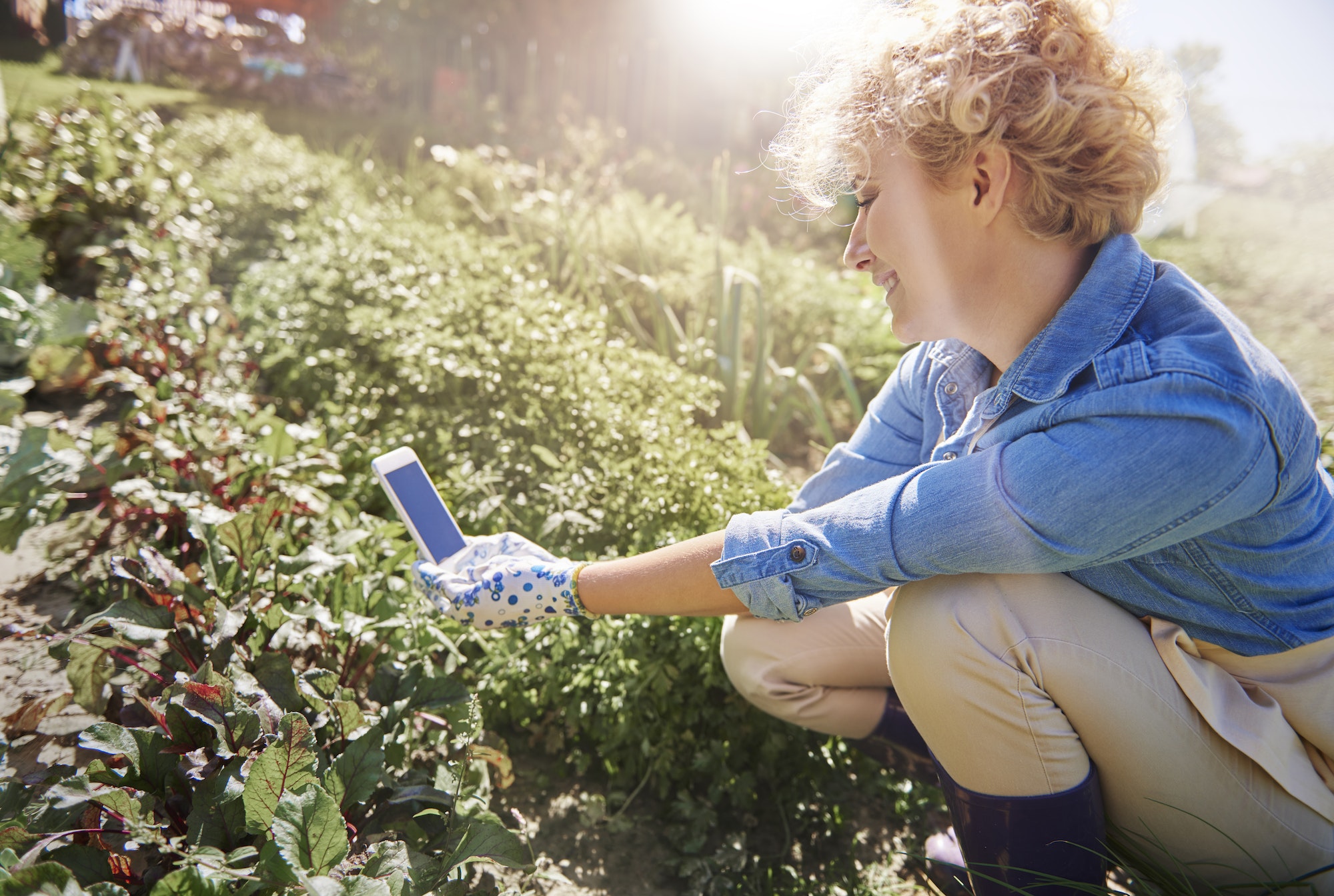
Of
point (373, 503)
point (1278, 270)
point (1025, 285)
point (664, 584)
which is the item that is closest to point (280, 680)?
point (664, 584)

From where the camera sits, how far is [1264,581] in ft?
3.88

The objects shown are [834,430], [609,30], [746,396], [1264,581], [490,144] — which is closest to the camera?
[1264,581]

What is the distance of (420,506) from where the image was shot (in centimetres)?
165

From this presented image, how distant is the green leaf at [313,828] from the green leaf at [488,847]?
221 millimetres

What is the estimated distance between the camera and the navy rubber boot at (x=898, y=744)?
64.7 inches

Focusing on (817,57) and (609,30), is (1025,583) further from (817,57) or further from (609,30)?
(609,30)

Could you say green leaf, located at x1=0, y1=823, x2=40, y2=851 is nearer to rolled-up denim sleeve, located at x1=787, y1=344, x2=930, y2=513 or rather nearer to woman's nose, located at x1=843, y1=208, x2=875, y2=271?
rolled-up denim sleeve, located at x1=787, y1=344, x2=930, y2=513

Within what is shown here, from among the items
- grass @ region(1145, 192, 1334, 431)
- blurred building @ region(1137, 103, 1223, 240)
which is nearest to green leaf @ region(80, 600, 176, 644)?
grass @ region(1145, 192, 1334, 431)

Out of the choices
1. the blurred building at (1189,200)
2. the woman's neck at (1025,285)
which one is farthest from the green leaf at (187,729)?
the blurred building at (1189,200)

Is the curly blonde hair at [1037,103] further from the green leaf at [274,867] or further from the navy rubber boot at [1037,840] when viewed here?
the green leaf at [274,867]

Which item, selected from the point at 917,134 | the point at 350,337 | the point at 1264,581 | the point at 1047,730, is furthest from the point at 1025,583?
the point at 350,337

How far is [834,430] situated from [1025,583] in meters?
2.19

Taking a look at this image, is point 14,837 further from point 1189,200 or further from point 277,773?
point 1189,200

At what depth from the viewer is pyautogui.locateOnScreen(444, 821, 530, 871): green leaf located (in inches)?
47.2
